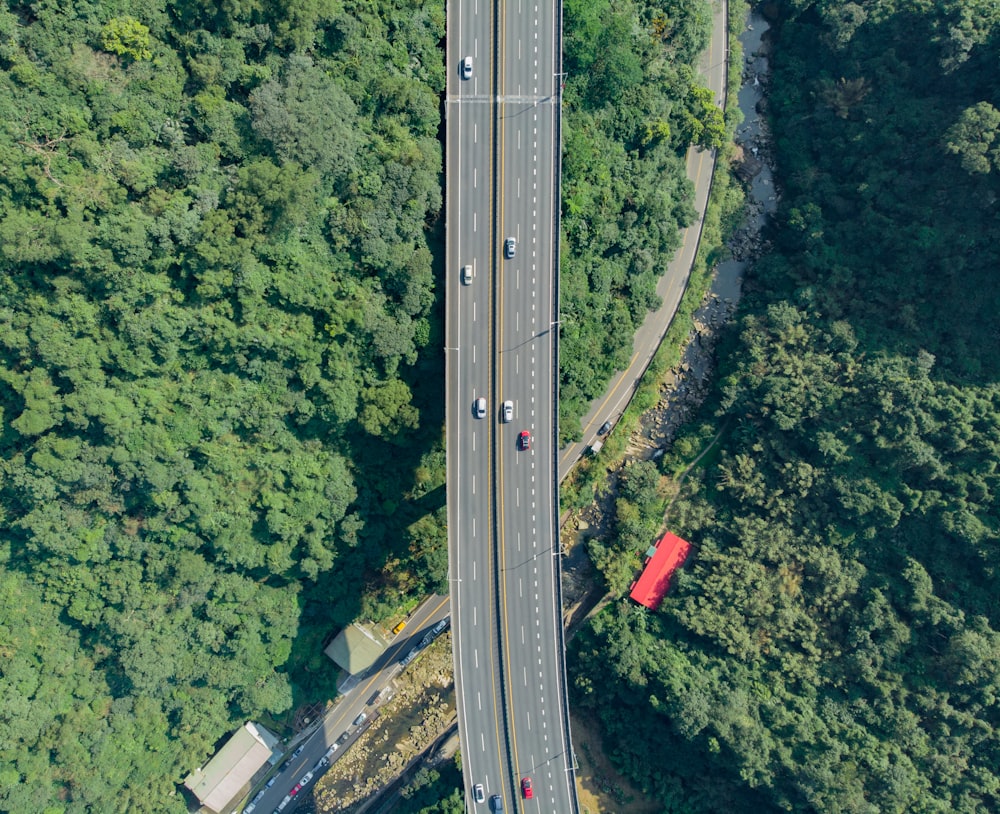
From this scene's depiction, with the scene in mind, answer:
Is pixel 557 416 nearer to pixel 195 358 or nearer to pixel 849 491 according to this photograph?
pixel 849 491

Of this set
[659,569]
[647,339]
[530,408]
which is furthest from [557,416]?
[659,569]

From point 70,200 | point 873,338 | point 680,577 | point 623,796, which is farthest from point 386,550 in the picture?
point 873,338

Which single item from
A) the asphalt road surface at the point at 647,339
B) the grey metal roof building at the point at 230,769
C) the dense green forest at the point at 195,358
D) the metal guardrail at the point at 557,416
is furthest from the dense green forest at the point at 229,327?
the asphalt road surface at the point at 647,339

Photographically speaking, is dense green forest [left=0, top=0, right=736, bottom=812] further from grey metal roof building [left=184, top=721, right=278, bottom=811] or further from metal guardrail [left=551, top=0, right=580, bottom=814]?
metal guardrail [left=551, top=0, right=580, bottom=814]

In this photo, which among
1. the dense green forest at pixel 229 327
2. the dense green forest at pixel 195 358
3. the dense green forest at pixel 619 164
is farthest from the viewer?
the dense green forest at pixel 619 164

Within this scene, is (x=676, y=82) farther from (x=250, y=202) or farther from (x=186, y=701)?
(x=186, y=701)

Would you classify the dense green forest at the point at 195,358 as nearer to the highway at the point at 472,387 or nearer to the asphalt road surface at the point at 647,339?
the highway at the point at 472,387
